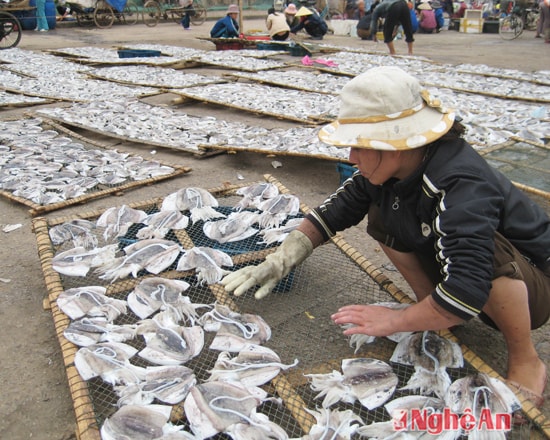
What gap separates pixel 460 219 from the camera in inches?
53.9

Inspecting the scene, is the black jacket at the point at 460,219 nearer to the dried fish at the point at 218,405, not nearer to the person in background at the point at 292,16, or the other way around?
the dried fish at the point at 218,405

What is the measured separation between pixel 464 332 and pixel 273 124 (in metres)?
3.46

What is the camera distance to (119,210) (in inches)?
100

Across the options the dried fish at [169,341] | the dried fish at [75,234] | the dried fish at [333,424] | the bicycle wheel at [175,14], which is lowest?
the dried fish at [333,424]

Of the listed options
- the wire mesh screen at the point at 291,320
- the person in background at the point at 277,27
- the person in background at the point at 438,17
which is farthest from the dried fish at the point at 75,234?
the person in background at the point at 438,17

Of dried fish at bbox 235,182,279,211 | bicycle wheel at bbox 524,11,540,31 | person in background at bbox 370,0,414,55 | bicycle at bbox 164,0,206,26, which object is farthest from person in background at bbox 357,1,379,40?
dried fish at bbox 235,182,279,211

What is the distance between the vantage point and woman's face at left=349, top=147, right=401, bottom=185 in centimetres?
150

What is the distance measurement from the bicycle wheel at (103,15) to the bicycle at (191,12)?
230 centimetres

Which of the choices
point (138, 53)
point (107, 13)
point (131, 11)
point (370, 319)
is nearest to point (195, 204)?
point (370, 319)

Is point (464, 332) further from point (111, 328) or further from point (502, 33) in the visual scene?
point (502, 33)

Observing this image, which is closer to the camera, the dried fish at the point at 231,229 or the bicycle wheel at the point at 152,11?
the dried fish at the point at 231,229

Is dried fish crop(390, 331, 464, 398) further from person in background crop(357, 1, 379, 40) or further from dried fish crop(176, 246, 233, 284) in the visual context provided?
person in background crop(357, 1, 379, 40)

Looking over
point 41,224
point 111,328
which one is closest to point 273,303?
point 111,328

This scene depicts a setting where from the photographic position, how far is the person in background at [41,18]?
1495 cm
